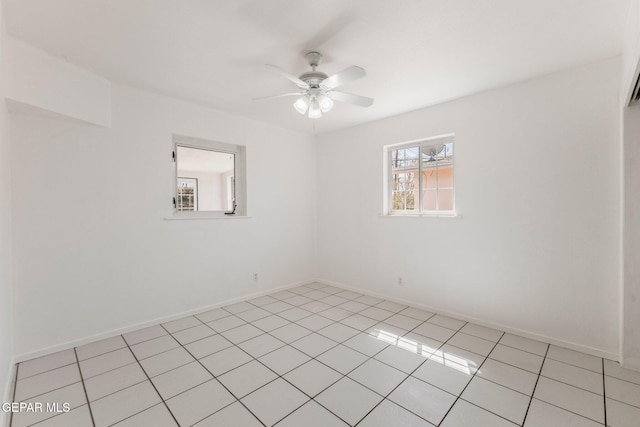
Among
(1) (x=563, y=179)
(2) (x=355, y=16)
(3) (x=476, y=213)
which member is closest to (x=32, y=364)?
(2) (x=355, y=16)

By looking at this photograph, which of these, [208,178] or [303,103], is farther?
[208,178]

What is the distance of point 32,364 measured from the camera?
225 cm

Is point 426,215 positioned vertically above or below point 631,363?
above

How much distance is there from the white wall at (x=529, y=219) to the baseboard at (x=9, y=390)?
359 cm

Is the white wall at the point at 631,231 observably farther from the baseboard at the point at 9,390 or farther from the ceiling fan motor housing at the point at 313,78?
the baseboard at the point at 9,390

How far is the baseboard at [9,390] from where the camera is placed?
1.64 metres

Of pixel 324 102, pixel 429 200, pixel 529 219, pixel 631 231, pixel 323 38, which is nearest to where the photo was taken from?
pixel 323 38

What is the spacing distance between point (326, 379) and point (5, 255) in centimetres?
252

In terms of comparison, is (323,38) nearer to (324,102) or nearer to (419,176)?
(324,102)

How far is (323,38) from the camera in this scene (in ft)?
6.66

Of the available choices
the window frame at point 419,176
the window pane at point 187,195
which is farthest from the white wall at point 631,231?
the window pane at point 187,195

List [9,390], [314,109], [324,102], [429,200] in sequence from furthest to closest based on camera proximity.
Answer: [429,200] → [314,109] → [324,102] → [9,390]

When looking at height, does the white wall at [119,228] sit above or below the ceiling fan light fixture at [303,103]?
below

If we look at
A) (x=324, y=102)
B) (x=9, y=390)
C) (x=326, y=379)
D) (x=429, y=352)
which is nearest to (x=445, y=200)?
(x=429, y=352)
